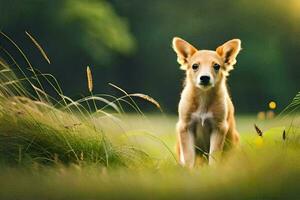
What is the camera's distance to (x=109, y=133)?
17.6 ft

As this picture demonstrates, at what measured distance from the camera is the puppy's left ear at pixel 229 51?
5.24 meters

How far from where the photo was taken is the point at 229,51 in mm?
5281

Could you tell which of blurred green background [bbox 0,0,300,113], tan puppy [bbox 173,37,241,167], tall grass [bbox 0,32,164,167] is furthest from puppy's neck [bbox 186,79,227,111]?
blurred green background [bbox 0,0,300,113]

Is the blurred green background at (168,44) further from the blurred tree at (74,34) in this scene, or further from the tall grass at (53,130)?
the tall grass at (53,130)

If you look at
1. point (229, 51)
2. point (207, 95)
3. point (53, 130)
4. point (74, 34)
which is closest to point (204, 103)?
point (207, 95)

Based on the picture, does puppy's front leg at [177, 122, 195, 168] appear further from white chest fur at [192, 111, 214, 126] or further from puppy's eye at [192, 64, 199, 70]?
puppy's eye at [192, 64, 199, 70]

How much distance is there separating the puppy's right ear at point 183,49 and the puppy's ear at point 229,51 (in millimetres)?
197

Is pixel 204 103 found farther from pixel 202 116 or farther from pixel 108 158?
pixel 108 158

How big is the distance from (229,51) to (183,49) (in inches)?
12.7

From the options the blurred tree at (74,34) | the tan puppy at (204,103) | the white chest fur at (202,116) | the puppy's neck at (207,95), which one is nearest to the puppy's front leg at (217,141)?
the tan puppy at (204,103)

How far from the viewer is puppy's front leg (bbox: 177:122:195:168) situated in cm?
521

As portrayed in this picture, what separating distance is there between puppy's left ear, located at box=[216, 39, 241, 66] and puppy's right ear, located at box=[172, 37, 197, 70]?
197 mm

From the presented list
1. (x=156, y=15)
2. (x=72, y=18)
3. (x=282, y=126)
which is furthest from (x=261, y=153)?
(x=72, y=18)

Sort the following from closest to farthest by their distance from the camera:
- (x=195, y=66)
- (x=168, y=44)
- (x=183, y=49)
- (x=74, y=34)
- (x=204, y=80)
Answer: (x=204, y=80), (x=195, y=66), (x=183, y=49), (x=168, y=44), (x=74, y=34)
